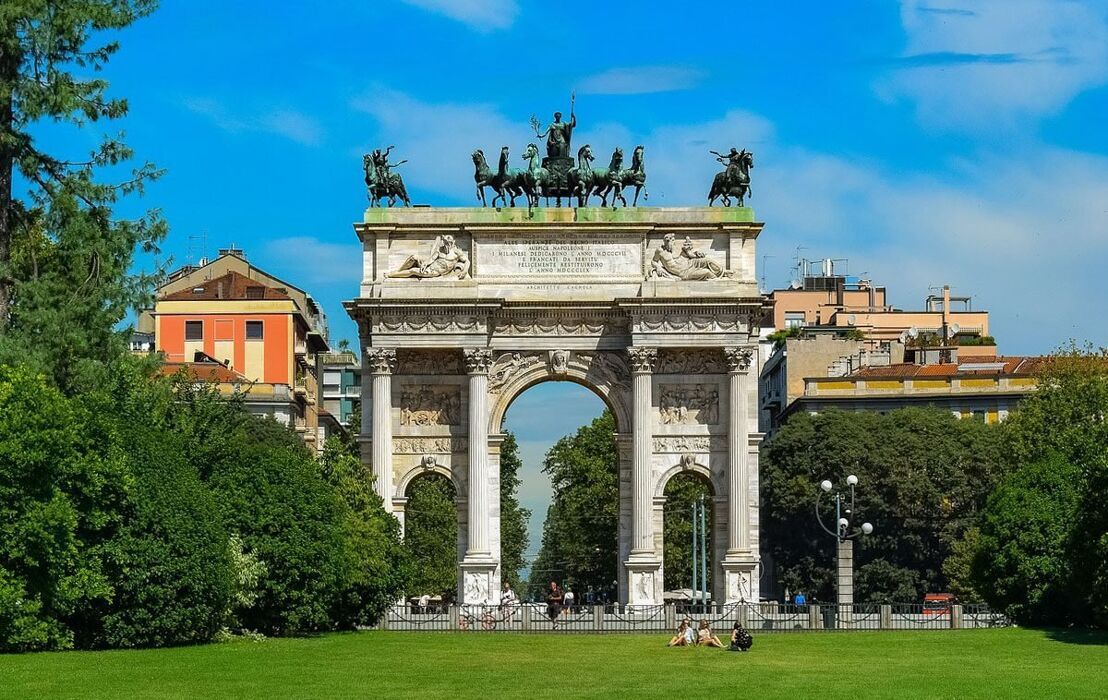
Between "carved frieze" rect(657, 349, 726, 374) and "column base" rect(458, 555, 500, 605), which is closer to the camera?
"column base" rect(458, 555, 500, 605)

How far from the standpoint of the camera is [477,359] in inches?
2913

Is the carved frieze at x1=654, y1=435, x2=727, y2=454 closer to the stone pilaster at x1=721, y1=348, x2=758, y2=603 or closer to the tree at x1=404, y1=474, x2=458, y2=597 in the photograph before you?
the stone pilaster at x1=721, y1=348, x2=758, y2=603

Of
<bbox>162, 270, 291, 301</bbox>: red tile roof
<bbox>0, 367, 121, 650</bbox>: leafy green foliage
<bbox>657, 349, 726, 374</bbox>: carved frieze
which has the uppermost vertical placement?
<bbox>162, 270, 291, 301</bbox>: red tile roof

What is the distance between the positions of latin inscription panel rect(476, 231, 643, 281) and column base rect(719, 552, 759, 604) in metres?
10.3

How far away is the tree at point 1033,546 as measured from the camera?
60656 millimetres

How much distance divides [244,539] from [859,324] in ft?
271

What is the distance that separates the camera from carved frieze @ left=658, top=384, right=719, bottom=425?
75312 mm

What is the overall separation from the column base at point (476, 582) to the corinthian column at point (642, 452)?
4.89 metres

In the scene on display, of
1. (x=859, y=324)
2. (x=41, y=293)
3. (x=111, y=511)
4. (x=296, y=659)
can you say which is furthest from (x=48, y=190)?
(x=859, y=324)

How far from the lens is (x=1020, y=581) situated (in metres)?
61.6

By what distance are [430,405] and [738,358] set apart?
424 inches

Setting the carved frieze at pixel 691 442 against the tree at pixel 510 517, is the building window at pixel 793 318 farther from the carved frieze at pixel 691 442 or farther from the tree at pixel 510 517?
the carved frieze at pixel 691 442

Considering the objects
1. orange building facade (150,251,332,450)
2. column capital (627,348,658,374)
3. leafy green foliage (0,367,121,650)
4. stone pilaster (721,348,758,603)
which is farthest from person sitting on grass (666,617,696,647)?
orange building facade (150,251,332,450)

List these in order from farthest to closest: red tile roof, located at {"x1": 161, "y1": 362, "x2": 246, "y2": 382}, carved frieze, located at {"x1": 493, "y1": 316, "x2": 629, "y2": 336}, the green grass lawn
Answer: red tile roof, located at {"x1": 161, "y1": 362, "x2": 246, "y2": 382}
carved frieze, located at {"x1": 493, "y1": 316, "x2": 629, "y2": 336}
the green grass lawn
